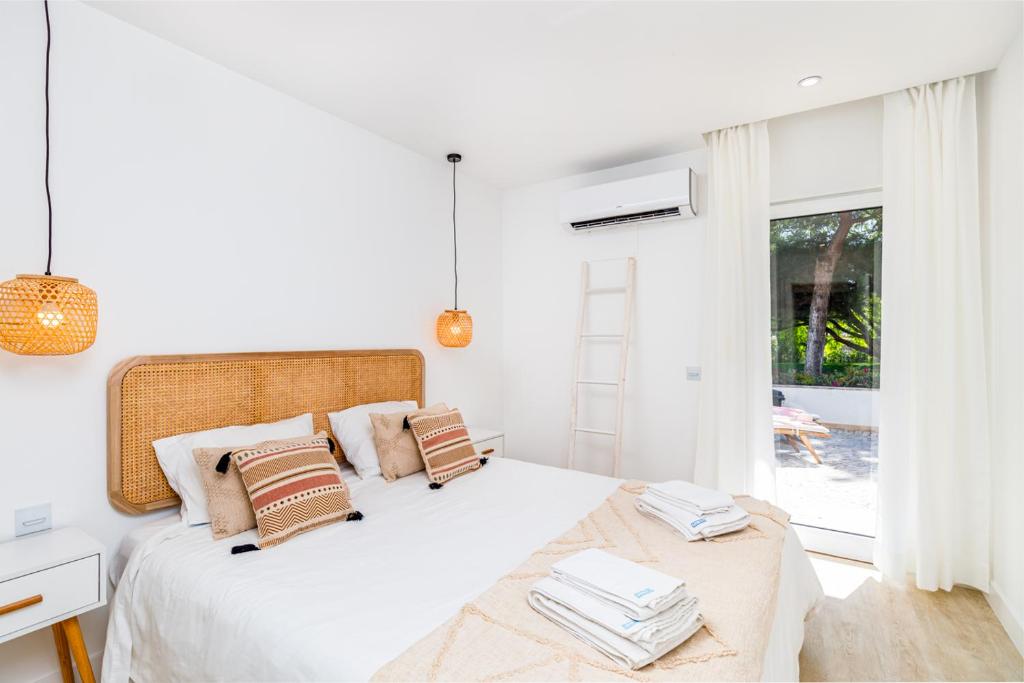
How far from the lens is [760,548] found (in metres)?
1.68

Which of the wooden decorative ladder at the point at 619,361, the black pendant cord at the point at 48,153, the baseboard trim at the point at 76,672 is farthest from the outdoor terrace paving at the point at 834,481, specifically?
the black pendant cord at the point at 48,153

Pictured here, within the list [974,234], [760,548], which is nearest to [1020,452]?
[974,234]

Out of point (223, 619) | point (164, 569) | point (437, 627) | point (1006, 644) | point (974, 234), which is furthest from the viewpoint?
point (974, 234)

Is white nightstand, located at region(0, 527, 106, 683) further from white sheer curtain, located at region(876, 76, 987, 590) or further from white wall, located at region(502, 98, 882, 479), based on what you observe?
white sheer curtain, located at region(876, 76, 987, 590)

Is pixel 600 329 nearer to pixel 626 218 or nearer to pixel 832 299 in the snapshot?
pixel 626 218

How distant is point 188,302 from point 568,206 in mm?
2487

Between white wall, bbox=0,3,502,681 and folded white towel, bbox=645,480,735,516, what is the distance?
1900mm

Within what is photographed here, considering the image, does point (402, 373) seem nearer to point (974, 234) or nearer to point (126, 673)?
point (126, 673)

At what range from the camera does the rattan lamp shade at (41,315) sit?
1.57 meters

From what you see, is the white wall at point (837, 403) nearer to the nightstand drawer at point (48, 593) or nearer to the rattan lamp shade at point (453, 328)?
the rattan lamp shade at point (453, 328)

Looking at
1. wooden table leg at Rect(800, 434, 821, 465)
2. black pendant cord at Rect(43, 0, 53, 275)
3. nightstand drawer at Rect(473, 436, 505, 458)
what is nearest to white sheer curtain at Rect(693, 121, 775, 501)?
wooden table leg at Rect(800, 434, 821, 465)

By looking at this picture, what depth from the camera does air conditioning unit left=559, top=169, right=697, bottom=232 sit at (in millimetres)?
3186

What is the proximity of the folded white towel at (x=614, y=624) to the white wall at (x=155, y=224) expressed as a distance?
1.81 m

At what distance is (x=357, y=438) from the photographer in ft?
8.51
